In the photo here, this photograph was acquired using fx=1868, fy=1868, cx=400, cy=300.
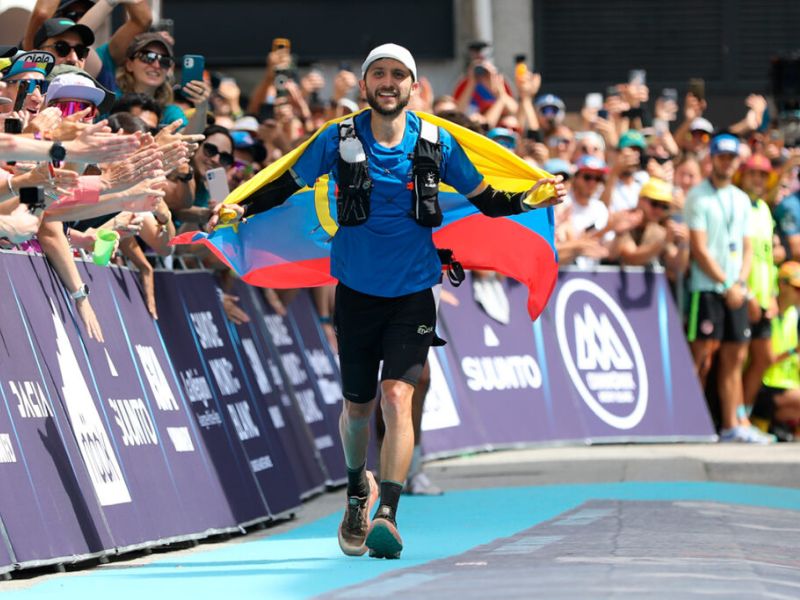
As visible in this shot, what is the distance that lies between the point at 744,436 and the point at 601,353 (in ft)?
5.10

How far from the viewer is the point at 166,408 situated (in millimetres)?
10328

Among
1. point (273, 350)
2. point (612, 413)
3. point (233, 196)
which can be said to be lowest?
point (612, 413)

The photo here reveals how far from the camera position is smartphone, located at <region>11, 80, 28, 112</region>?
29.3 feet

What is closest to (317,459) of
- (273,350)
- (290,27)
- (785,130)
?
(273,350)

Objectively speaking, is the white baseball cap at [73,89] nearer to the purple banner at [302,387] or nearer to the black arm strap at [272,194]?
the black arm strap at [272,194]

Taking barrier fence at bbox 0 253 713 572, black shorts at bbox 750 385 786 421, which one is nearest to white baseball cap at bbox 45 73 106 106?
barrier fence at bbox 0 253 713 572

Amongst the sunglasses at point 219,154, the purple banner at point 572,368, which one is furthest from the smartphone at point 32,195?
the purple banner at point 572,368

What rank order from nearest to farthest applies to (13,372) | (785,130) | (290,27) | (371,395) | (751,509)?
(13,372), (371,395), (751,509), (785,130), (290,27)

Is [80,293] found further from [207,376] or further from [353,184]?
[207,376]

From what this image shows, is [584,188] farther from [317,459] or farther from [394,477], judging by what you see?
[394,477]

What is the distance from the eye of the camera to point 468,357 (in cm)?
1617

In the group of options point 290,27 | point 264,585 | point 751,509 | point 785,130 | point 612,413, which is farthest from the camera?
point 290,27

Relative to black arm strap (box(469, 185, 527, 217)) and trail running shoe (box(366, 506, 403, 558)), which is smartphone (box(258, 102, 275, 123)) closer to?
black arm strap (box(469, 185, 527, 217))

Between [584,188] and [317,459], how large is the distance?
4714 millimetres
